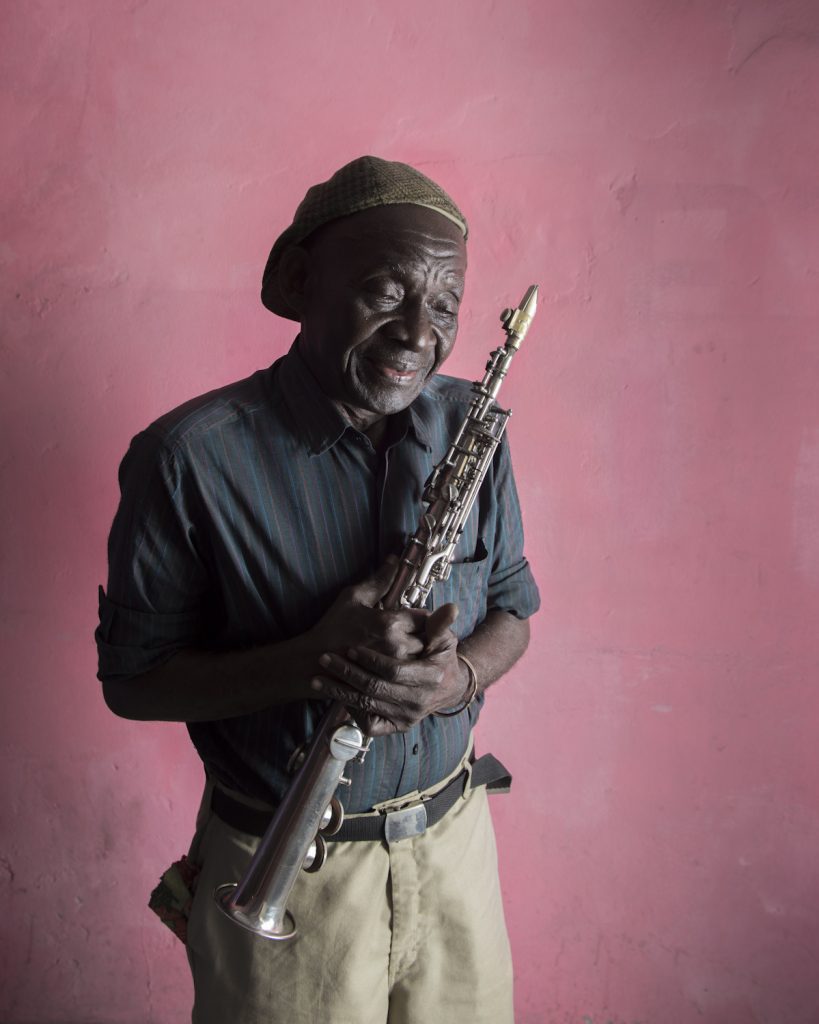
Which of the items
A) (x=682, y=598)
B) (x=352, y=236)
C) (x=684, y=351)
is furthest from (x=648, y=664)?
(x=352, y=236)

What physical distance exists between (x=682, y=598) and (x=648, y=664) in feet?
0.55

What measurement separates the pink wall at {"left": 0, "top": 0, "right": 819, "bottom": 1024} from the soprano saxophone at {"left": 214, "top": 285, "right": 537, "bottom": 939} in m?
0.59

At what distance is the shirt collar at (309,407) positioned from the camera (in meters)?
1.27

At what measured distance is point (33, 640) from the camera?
73.2 inches

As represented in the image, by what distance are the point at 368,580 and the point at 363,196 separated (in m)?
0.54

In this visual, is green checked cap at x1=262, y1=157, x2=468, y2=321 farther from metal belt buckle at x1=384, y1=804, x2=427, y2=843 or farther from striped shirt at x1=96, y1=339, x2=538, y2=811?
metal belt buckle at x1=384, y1=804, x2=427, y2=843

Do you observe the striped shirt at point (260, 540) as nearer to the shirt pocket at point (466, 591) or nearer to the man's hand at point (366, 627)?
the shirt pocket at point (466, 591)

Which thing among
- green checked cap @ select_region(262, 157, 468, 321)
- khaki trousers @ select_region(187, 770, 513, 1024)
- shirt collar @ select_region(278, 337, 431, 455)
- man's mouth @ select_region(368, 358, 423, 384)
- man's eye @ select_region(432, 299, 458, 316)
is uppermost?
green checked cap @ select_region(262, 157, 468, 321)

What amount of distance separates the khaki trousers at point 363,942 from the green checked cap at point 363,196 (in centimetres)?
92

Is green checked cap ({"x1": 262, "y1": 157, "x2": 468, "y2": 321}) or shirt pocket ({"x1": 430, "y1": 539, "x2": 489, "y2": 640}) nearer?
green checked cap ({"x1": 262, "y1": 157, "x2": 468, "y2": 321})

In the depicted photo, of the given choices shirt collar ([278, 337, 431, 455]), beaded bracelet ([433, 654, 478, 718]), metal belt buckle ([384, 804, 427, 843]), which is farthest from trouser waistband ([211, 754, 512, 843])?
shirt collar ([278, 337, 431, 455])

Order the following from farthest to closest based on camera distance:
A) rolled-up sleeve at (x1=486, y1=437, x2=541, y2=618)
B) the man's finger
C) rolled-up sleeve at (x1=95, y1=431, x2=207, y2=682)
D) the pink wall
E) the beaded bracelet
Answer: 1. the pink wall
2. rolled-up sleeve at (x1=486, y1=437, x2=541, y2=618)
3. the beaded bracelet
4. rolled-up sleeve at (x1=95, y1=431, x2=207, y2=682)
5. the man's finger

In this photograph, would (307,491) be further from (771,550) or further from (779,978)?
(779,978)

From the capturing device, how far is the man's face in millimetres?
1191
